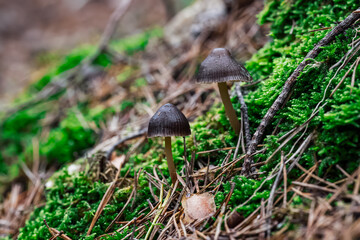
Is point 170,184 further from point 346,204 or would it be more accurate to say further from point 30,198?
point 30,198

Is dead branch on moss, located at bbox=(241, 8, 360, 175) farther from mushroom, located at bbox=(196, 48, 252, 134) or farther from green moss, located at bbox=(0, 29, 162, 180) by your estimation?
green moss, located at bbox=(0, 29, 162, 180)

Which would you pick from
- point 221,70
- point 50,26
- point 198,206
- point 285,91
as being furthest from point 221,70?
point 50,26

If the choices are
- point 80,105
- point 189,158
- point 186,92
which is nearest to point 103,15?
point 80,105

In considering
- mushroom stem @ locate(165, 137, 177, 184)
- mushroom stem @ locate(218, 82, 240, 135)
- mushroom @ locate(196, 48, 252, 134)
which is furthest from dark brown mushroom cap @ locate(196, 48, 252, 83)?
mushroom stem @ locate(165, 137, 177, 184)

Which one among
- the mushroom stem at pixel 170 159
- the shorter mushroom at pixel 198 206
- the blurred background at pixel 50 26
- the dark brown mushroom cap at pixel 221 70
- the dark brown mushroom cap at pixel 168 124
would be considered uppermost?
the blurred background at pixel 50 26

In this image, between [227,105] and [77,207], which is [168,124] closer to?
[227,105]

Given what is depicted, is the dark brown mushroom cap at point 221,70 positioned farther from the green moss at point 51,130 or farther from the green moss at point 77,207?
the green moss at point 51,130

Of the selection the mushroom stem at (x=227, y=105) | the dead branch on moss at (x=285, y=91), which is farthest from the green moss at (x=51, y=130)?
the dead branch on moss at (x=285, y=91)
